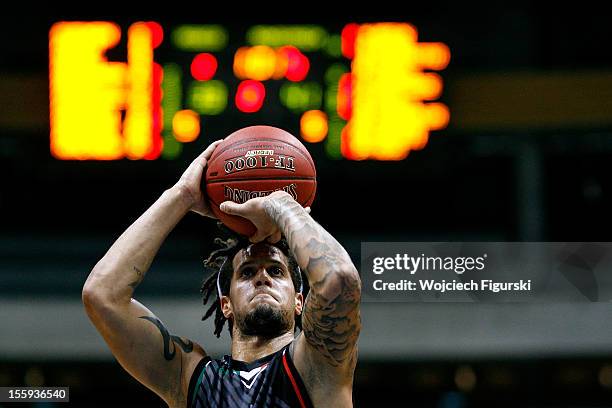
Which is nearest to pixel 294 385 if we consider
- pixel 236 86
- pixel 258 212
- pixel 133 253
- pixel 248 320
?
pixel 248 320

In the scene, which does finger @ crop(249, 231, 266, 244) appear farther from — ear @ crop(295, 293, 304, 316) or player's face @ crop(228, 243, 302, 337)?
ear @ crop(295, 293, 304, 316)

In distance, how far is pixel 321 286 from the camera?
280 centimetres

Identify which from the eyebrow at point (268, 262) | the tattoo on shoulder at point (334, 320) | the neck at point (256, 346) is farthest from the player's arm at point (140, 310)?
the tattoo on shoulder at point (334, 320)

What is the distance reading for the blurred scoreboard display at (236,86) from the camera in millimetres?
6141

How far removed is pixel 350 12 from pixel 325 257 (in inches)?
167

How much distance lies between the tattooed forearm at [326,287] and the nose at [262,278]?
34cm

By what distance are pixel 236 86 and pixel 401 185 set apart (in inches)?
54.6

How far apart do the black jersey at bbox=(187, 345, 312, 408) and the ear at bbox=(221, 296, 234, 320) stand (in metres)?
0.17

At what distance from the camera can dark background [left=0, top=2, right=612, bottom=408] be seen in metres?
6.83

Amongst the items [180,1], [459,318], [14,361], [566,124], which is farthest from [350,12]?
[14,361]

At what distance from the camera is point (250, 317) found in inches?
128

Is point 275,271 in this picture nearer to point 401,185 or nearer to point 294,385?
point 294,385

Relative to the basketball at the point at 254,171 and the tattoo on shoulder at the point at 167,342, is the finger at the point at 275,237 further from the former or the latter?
the tattoo on shoulder at the point at 167,342

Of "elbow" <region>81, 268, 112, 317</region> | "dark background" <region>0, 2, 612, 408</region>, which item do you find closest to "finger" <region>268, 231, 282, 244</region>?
"elbow" <region>81, 268, 112, 317</region>
